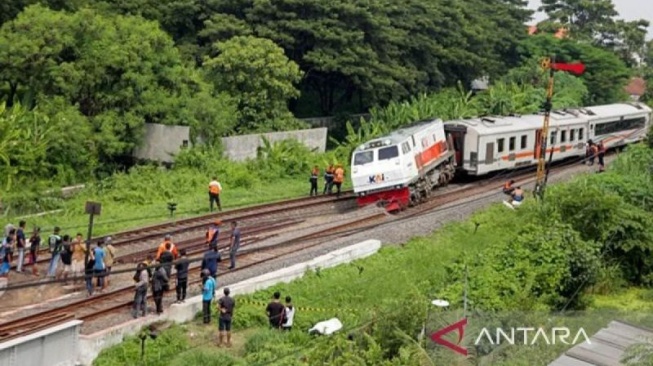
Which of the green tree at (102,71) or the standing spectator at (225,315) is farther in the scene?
the green tree at (102,71)

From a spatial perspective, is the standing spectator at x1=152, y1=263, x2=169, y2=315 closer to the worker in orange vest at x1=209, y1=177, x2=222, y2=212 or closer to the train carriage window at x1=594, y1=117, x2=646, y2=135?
the worker in orange vest at x1=209, y1=177, x2=222, y2=212

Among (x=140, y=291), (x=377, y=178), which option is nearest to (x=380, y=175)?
(x=377, y=178)

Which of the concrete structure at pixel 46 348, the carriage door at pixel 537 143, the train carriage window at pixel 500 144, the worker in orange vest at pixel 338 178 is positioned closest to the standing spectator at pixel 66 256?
the concrete structure at pixel 46 348

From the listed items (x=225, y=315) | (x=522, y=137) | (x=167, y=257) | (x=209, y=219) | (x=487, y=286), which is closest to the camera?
(x=225, y=315)

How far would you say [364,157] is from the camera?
27.6m

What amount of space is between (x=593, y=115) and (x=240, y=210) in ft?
64.5

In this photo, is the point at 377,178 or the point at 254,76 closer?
the point at 377,178

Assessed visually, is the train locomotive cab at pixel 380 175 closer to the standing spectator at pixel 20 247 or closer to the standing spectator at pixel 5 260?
the standing spectator at pixel 20 247

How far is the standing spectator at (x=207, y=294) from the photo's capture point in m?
16.5

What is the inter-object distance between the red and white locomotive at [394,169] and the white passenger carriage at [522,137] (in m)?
3.38

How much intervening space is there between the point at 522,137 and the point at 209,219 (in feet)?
46.2

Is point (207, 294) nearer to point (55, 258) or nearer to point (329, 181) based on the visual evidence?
point (55, 258)

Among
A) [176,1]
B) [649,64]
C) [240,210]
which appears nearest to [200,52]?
[176,1]

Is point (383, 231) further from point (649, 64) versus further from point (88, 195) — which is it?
point (649, 64)
